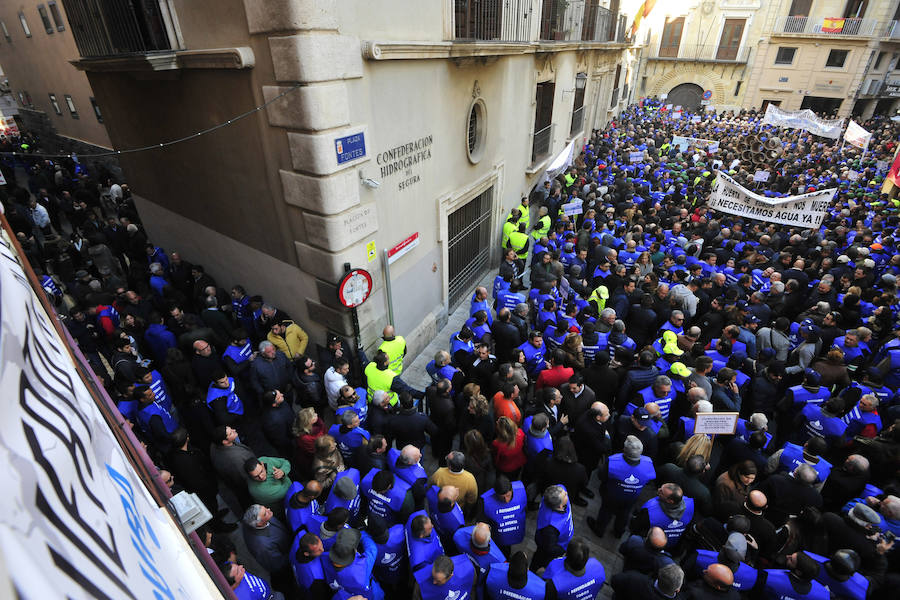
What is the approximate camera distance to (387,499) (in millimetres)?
4023

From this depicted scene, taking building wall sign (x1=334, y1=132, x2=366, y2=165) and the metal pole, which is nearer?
building wall sign (x1=334, y1=132, x2=366, y2=165)

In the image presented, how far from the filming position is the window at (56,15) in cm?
1538

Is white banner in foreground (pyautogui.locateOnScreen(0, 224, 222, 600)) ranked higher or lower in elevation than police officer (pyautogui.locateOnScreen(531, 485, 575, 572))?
higher

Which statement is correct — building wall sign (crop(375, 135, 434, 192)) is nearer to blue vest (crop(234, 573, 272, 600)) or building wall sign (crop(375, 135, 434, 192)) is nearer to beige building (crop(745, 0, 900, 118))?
blue vest (crop(234, 573, 272, 600))

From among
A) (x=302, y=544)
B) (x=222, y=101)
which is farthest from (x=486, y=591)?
(x=222, y=101)

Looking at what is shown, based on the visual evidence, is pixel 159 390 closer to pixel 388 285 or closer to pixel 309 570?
pixel 309 570

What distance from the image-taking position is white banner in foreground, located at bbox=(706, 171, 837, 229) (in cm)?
905

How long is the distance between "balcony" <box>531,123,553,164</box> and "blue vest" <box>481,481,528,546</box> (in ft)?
33.1

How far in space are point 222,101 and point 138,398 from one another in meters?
3.78

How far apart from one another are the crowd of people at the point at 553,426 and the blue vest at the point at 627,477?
0.02 meters

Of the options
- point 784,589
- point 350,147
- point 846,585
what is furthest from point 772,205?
point 350,147

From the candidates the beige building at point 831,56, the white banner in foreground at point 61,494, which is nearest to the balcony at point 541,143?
the white banner in foreground at point 61,494

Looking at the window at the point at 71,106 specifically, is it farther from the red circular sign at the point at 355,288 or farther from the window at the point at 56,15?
the red circular sign at the point at 355,288

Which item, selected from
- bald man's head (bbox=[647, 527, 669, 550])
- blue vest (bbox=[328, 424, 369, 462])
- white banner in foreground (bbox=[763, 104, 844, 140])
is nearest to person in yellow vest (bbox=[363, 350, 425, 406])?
blue vest (bbox=[328, 424, 369, 462])
